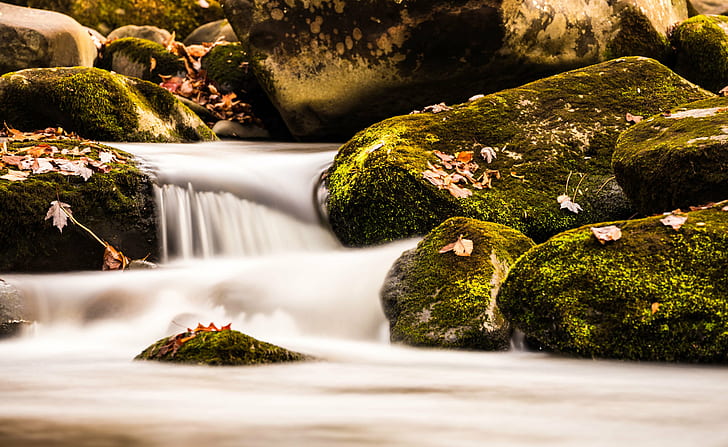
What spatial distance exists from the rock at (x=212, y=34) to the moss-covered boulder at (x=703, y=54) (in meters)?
7.32

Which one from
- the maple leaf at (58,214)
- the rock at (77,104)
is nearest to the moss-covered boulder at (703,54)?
the rock at (77,104)

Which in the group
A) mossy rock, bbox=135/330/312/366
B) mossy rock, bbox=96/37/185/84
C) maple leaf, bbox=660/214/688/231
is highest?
mossy rock, bbox=96/37/185/84

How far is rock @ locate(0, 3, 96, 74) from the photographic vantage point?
955cm

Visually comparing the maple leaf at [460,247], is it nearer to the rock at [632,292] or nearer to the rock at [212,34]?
the rock at [632,292]

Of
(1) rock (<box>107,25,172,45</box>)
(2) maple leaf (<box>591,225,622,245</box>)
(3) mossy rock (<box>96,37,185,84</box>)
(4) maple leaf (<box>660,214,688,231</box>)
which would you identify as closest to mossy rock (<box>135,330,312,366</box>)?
(2) maple leaf (<box>591,225,622,245</box>)

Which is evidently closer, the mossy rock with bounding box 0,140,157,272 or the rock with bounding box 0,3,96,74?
the mossy rock with bounding box 0,140,157,272

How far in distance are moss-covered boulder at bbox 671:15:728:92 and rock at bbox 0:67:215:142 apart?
6.14 m

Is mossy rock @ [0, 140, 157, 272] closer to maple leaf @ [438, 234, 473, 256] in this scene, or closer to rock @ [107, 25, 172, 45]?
maple leaf @ [438, 234, 473, 256]

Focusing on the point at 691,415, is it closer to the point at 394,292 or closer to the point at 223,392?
the point at 223,392

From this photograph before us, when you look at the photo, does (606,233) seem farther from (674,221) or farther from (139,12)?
(139,12)

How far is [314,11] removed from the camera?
320 inches

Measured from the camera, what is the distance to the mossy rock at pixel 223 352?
3.30 meters

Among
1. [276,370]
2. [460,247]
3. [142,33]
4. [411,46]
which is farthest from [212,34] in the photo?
[276,370]

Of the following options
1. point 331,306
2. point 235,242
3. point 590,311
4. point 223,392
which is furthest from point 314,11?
point 223,392
